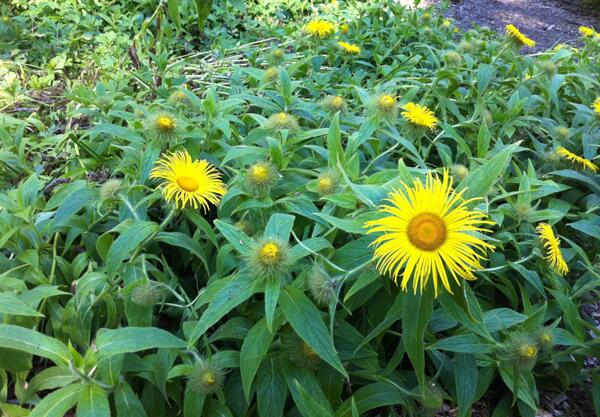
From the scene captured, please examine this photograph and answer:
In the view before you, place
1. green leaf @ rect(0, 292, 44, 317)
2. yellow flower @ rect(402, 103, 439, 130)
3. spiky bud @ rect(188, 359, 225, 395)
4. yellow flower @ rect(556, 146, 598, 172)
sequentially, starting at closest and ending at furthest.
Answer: green leaf @ rect(0, 292, 44, 317), spiky bud @ rect(188, 359, 225, 395), yellow flower @ rect(402, 103, 439, 130), yellow flower @ rect(556, 146, 598, 172)

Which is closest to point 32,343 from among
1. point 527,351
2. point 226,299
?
point 226,299

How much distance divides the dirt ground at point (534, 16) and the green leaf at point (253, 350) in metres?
5.57

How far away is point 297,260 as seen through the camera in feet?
4.65

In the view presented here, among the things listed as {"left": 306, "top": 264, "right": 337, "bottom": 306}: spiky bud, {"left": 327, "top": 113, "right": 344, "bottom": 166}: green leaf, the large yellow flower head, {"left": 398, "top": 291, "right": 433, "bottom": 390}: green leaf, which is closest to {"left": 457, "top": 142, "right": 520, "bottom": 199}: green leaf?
the large yellow flower head

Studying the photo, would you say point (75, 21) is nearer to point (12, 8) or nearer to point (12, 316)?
point (12, 8)

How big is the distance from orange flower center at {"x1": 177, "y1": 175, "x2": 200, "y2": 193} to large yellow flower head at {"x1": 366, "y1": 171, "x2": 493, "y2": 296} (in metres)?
0.62

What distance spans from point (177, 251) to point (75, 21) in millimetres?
3103

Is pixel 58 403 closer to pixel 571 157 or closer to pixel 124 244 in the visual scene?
pixel 124 244

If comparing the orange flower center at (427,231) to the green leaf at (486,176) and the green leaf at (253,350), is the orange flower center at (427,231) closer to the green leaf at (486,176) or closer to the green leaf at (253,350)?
the green leaf at (486,176)

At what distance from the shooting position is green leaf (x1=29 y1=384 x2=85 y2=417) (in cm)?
110

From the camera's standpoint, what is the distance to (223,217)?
1.68 metres

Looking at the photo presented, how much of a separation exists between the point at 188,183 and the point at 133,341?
0.51 meters

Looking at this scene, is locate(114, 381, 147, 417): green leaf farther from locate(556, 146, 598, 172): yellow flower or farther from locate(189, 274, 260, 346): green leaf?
locate(556, 146, 598, 172): yellow flower

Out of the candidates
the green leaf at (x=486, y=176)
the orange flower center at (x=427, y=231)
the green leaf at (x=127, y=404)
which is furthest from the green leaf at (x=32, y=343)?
the green leaf at (x=486, y=176)
